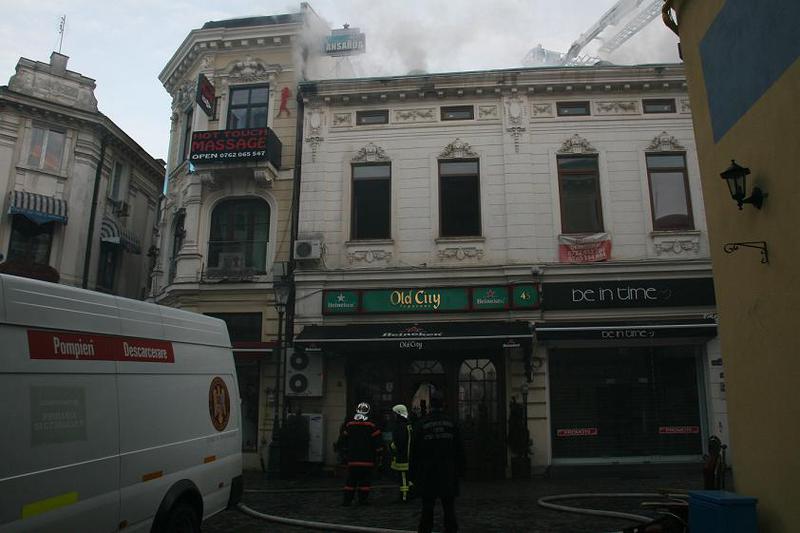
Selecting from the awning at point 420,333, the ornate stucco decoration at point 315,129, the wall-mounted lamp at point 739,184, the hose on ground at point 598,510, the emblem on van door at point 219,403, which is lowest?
the hose on ground at point 598,510

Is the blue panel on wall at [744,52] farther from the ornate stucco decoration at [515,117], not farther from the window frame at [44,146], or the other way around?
the window frame at [44,146]

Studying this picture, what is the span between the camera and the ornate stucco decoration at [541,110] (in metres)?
15.0

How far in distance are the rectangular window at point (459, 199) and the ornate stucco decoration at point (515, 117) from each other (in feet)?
3.94

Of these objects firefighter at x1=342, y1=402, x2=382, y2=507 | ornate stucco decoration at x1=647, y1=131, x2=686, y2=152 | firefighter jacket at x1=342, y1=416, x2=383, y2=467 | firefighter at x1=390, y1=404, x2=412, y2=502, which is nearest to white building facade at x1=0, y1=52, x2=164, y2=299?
firefighter jacket at x1=342, y1=416, x2=383, y2=467

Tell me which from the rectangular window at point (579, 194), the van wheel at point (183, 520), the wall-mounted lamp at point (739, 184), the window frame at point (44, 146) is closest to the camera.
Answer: the van wheel at point (183, 520)

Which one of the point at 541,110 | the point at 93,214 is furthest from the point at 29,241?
the point at 541,110

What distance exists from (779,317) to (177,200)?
15.6 metres

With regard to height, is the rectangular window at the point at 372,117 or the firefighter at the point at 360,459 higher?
the rectangular window at the point at 372,117

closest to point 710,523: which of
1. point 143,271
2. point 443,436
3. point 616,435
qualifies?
point 443,436

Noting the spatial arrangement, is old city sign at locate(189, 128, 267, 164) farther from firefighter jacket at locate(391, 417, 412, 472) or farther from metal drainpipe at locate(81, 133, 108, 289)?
firefighter jacket at locate(391, 417, 412, 472)

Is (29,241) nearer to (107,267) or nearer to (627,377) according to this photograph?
(107,267)

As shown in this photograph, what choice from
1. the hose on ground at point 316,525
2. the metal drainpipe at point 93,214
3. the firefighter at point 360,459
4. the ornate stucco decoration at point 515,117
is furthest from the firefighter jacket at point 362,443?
the metal drainpipe at point 93,214

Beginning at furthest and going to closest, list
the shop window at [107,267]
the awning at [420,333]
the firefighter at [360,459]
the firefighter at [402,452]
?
the shop window at [107,267]
the awning at [420,333]
the firefighter at [402,452]
the firefighter at [360,459]

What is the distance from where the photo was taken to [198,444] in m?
Result: 6.17
